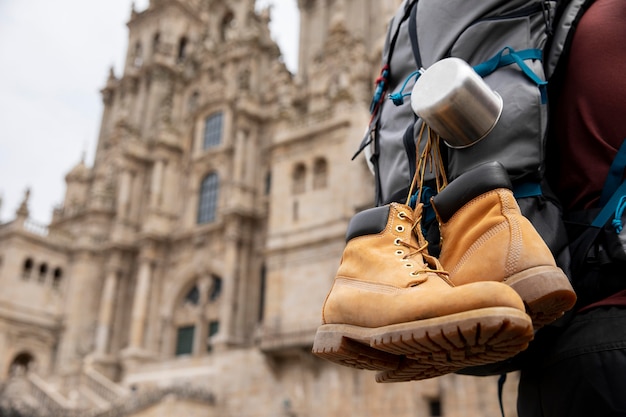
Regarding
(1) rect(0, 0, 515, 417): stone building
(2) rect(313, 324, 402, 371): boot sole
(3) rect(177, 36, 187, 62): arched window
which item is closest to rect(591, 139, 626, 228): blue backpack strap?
(2) rect(313, 324, 402, 371): boot sole

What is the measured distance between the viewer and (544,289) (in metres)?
1.51

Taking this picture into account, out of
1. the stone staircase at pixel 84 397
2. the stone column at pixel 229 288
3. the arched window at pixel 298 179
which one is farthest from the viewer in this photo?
the stone column at pixel 229 288

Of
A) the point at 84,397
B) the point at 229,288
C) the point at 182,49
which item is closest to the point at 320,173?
the point at 229,288

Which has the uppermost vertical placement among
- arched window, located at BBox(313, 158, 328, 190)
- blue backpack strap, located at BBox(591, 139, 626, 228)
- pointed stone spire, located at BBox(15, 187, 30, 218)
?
pointed stone spire, located at BBox(15, 187, 30, 218)

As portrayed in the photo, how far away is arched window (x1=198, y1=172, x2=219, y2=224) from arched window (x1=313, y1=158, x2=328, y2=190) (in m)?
7.80

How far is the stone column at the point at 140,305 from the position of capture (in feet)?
86.3

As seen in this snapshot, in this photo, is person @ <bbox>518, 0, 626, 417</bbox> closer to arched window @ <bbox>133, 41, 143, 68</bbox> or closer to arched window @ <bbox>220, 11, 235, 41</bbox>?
arched window @ <bbox>220, 11, 235, 41</bbox>

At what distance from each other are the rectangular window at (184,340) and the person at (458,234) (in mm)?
24971

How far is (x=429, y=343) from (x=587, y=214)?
0.72 m

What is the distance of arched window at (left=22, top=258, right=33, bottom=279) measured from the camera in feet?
96.7

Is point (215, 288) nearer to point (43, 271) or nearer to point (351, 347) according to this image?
point (43, 271)

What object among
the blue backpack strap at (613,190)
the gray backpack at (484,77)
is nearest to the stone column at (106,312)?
the gray backpack at (484,77)

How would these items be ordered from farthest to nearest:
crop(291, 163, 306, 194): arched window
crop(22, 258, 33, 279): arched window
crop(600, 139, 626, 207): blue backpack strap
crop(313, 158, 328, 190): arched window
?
crop(22, 258, 33, 279): arched window
crop(291, 163, 306, 194): arched window
crop(313, 158, 328, 190): arched window
crop(600, 139, 626, 207): blue backpack strap

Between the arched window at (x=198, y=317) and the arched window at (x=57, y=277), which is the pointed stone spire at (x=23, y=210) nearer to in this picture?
the arched window at (x=57, y=277)
